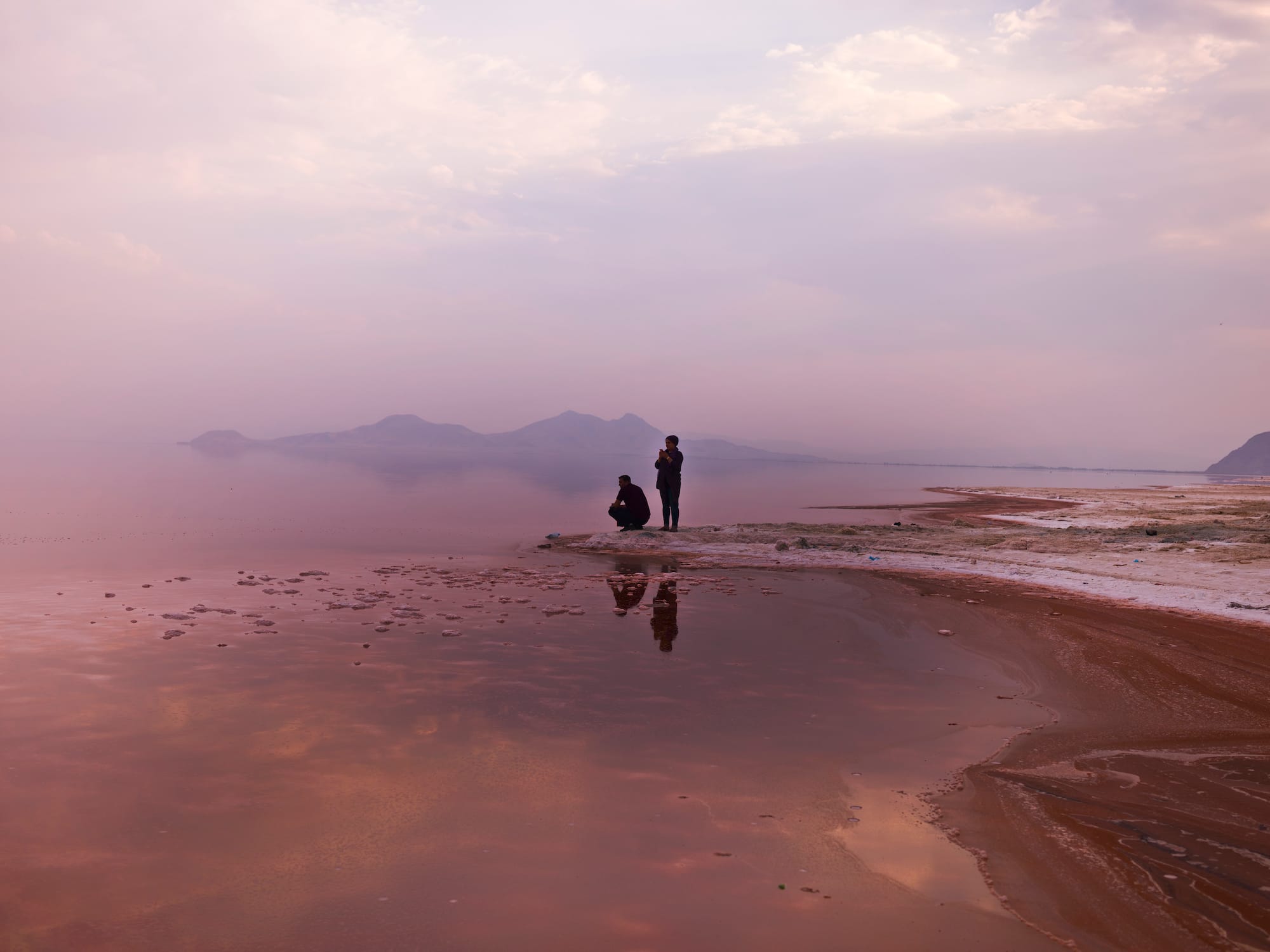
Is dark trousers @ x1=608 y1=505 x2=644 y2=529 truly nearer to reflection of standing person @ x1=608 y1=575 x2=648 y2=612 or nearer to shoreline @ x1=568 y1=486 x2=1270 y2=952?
shoreline @ x1=568 y1=486 x2=1270 y2=952

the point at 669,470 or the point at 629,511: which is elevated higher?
the point at 669,470

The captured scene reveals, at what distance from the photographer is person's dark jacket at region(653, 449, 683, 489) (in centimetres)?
2473

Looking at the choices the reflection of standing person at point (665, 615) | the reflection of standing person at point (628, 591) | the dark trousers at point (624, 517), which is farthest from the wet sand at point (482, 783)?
the dark trousers at point (624, 517)

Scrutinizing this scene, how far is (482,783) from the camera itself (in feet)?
20.8

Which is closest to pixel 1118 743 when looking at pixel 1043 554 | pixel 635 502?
pixel 1043 554

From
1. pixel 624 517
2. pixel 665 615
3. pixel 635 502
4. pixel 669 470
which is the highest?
pixel 669 470

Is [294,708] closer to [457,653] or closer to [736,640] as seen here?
[457,653]

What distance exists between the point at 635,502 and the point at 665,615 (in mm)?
11560

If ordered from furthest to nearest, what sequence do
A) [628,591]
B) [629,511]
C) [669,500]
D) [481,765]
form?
[669,500]
[629,511]
[628,591]
[481,765]

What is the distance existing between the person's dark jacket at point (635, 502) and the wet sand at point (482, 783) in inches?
478

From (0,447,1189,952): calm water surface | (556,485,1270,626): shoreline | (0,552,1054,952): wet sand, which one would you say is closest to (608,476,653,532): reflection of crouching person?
(556,485,1270,626): shoreline

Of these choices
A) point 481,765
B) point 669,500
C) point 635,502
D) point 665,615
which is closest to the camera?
point 481,765

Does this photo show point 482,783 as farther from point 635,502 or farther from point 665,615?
point 635,502

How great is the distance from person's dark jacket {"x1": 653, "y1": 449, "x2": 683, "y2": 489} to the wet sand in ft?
41.3
